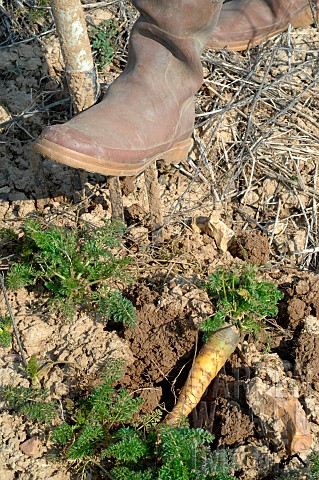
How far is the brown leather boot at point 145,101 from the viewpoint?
2.18 m

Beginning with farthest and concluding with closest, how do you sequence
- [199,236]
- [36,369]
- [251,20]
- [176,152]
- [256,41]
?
1. [256,41]
2. [251,20]
3. [199,236]
4. [176,152]
5. [36,369]

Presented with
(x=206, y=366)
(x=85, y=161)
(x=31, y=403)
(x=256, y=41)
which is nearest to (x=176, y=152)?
(x=85, y=161)

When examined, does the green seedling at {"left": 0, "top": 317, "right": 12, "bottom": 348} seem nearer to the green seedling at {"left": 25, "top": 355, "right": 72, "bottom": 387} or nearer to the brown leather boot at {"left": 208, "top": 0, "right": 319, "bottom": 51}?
the green seedling at {"left": 25, "top": 355, "right": 72, "bottom": 387}

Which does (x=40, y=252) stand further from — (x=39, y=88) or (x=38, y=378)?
(x=39, y=88)

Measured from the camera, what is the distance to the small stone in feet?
6.69

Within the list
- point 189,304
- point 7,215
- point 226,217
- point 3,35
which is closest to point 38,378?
point 189,304

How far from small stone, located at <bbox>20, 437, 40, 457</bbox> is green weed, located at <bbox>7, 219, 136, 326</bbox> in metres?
0.46

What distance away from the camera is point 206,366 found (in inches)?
87.5

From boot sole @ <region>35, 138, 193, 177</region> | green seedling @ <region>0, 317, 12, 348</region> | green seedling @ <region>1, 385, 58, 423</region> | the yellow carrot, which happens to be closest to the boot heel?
boot sole @ <region>35, 138, 193, 177</region>

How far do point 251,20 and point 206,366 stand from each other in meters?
1.85

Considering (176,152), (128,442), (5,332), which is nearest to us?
(128,442)

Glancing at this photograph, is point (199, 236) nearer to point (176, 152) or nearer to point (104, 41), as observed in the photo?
point (176, 152)

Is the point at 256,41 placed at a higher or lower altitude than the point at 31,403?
higher

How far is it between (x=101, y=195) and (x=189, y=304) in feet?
2.54
